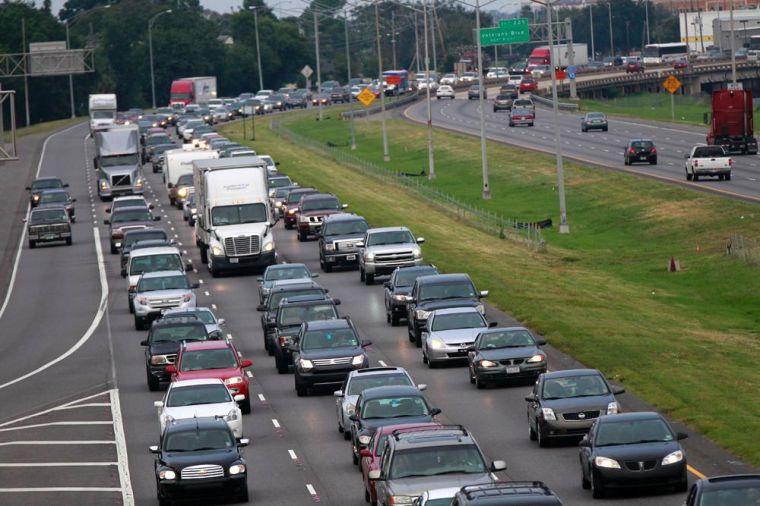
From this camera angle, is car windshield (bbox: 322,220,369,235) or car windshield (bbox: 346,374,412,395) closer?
car windshield (bbox: 346,374,412,395)

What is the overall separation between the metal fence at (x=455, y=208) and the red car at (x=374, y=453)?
46837 mm

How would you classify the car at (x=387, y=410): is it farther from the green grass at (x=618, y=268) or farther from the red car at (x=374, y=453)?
the green grass at (x=618, y=268)

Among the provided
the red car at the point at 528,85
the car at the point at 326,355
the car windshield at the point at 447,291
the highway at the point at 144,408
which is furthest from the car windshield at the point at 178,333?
the red car at the point at 528,85

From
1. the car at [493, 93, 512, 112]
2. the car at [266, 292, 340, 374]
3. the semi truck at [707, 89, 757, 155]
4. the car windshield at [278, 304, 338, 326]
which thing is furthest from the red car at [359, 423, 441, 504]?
the car at [493, 93, 512, 112]

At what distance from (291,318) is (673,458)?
1936 cm

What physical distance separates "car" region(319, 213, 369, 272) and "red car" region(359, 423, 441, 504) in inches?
1361

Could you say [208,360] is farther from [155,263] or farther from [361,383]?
[155,263]

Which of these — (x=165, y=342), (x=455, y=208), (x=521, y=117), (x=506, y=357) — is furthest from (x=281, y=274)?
(x=521, y=117)

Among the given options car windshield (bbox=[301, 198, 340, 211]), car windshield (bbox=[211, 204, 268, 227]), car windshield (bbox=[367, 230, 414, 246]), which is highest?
car windshield (bbox=[211, 204, 268, 227])

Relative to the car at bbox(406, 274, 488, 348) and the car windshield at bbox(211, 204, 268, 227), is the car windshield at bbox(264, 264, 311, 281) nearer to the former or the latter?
the car at bbox(406, 274, 488, 348)

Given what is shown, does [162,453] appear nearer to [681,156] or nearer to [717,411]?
[717,411]

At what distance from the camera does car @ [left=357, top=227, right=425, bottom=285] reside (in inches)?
2237

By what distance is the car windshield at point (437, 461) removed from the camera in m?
23.7

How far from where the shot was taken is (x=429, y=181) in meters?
111
